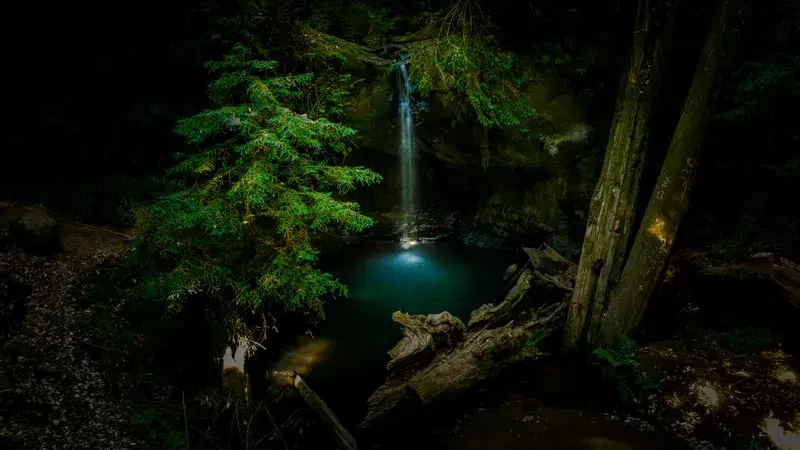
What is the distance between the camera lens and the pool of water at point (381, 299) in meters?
6.59

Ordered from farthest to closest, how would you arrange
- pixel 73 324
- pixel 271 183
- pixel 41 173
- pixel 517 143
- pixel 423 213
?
pixel 423 213
pixel 517 143
pixel 41 173
pixel 73 324
pixel 271 183

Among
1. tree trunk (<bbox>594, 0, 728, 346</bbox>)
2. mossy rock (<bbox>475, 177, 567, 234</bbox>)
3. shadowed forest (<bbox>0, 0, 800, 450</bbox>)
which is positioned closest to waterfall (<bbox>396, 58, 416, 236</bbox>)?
shadowed forest (<bbox>0, 0, 800, 450</bbox>)

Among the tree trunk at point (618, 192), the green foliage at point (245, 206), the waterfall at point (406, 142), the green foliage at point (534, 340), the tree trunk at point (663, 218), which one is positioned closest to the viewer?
the green foliage at point (245, 206)

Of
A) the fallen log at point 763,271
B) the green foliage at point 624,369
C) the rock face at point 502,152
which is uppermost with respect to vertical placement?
the rock face at point 502,152

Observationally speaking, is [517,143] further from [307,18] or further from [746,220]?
[307,18]

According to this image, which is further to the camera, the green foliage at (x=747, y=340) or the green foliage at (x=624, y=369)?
the green foliage at (x=747, y=340)

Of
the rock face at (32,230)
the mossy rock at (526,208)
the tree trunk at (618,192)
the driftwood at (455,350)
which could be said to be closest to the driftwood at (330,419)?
the driftwood at (455,350)

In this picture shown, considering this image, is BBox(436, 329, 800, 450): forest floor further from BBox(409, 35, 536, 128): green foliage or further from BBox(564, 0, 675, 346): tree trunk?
BBox(409, 35, 536, 128): green foliage

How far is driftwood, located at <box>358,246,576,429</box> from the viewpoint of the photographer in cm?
490

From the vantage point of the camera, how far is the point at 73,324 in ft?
18.0

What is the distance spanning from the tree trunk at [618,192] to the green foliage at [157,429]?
18.0 ft

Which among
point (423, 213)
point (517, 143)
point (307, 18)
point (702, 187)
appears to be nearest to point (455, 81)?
point (307, 18)

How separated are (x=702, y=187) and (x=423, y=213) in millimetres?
7415

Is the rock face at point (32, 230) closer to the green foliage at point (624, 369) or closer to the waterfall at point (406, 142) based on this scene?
the waterfall at point (406, 142)
